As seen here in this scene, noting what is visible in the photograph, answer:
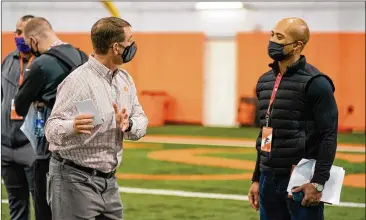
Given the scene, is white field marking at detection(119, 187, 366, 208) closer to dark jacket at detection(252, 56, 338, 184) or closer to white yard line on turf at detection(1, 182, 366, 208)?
white yard line on turf at detection(1, 182, 366, 208)

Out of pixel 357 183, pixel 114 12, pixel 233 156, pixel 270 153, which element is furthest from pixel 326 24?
pixel 270 153

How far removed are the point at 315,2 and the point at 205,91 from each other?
15.3 feet

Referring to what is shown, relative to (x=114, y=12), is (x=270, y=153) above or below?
below

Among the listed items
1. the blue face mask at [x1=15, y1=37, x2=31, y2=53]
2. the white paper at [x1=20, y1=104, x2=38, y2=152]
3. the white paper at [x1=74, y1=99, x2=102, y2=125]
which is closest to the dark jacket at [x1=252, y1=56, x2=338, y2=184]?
the white paper at [x1=74, y1=99, x2=102, y2=125]

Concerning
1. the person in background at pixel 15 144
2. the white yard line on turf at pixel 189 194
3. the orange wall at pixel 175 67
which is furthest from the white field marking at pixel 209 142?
the person in background at pixel 15 144

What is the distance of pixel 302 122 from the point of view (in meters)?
4.40

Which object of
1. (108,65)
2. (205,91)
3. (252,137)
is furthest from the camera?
(205,91)

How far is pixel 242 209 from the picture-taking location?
334 inches

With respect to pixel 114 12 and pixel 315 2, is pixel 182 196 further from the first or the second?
pixel 315 2

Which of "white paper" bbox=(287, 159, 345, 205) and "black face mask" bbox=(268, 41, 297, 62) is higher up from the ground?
"black face mask" bbox=(268, 41, 297, 62)

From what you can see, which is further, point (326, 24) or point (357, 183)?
point (326, 24)

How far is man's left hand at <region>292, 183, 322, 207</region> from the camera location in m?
4.26

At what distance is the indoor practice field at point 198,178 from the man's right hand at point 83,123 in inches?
159

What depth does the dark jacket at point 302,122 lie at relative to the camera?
4273 millimetres
